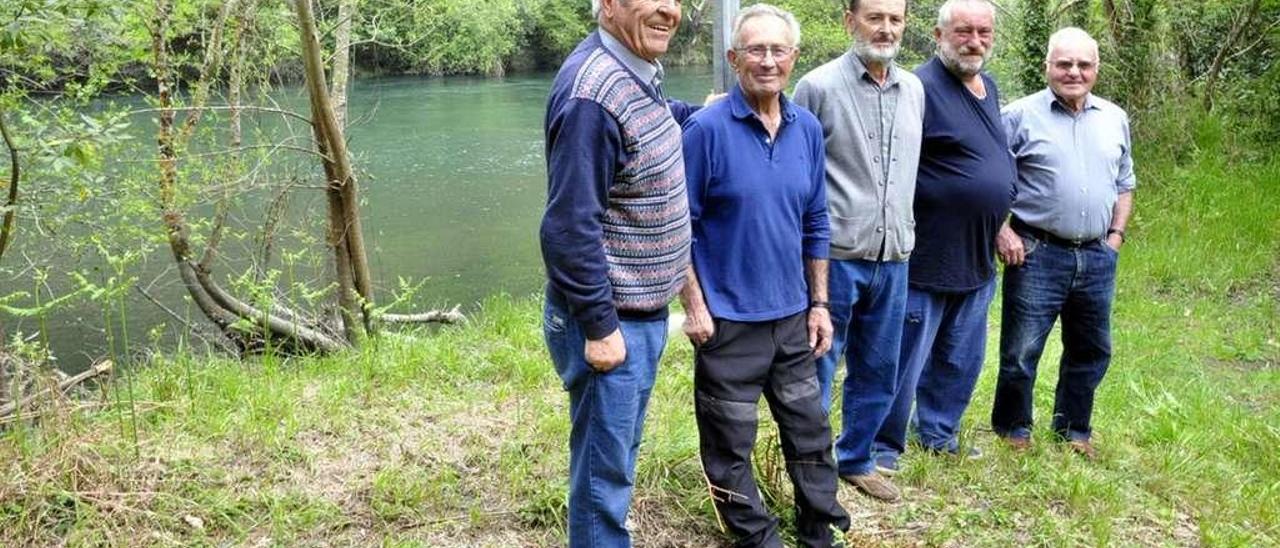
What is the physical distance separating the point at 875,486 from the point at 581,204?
155 cm

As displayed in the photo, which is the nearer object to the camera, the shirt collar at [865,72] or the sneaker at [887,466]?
the shirt collar at [865,72]

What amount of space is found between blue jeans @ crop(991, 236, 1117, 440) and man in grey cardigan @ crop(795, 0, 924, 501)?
703 mm

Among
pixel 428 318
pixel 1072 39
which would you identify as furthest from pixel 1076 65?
pixel 428 318

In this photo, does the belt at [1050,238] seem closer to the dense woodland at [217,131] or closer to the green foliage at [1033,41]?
the dense woodland at [217,131]

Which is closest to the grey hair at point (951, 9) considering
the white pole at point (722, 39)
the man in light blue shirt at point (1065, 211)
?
the man in light blue shirt at point (1065, 211)

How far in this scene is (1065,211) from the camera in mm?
3379

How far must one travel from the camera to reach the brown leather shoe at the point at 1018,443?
12.1 ft

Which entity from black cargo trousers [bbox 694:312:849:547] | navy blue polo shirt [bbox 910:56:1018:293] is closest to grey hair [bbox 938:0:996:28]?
navy blue polo shirt [bbox 910:56:1018:293]

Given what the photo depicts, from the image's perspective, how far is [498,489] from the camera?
3092 millimetres

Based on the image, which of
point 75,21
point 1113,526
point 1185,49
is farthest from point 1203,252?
point 75,21

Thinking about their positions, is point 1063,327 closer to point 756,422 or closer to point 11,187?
point 756,422

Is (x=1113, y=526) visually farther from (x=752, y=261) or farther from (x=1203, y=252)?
(x=1203, y=252)

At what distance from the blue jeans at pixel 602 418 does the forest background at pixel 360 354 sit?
0.47m

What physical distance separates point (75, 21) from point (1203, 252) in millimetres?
6955
